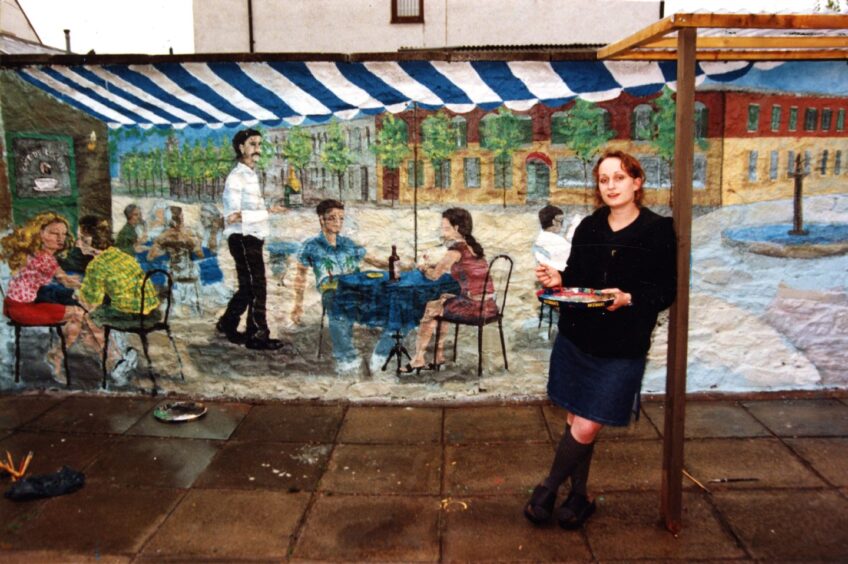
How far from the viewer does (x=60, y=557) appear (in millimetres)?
3436

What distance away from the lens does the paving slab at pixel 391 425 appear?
485cm

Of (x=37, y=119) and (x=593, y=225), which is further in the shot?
(x=37, y=119)

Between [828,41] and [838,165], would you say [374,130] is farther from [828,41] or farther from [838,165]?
[838,165]

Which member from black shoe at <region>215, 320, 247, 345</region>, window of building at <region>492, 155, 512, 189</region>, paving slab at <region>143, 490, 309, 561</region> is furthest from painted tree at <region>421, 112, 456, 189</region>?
paving slab at <region>143, 490, 309, 561</region>

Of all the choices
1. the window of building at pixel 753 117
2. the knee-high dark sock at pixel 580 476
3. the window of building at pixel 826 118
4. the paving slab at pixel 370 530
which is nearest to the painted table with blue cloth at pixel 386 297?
the paving slab at pixel 370 530

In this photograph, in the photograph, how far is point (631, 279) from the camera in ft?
10.9

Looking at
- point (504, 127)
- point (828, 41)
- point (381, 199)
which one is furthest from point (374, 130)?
point (828, 41)

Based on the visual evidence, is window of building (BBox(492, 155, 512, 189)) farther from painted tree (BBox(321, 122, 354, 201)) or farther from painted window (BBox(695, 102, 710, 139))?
painted window (BBox(695, 102, 710, 139))

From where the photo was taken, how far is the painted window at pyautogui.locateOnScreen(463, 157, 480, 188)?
5.21 meters

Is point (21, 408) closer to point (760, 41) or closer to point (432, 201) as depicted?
point (432, 201)

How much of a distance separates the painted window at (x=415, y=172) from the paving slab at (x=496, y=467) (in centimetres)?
206

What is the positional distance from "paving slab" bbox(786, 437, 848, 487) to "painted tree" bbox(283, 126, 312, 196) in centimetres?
412

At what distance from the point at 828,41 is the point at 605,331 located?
2.51m

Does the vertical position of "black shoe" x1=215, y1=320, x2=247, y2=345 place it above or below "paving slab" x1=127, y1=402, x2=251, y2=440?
above
